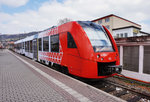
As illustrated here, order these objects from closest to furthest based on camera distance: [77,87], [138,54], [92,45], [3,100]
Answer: [3,100], [77,87], [92,45], [138,54]

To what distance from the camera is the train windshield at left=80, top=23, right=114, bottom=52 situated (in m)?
5.09

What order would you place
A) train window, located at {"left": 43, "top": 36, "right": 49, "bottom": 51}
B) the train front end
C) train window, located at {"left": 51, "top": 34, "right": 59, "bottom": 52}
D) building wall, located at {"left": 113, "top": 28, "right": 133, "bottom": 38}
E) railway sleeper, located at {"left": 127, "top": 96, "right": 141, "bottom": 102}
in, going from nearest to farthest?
railway sleeper, located at {"left": 127, "top": 96, "right": 141, "bottom": 102} → the train front end → train window, located at {"left": 51, "top": 34, "right": 59, "bottom": 52} → train window, located at {"left": 43, "top": 36, "right": 49, "bottom": 51} → building wall, located at {"left": 113, "top": 28, "right": 133, "bottom": 38}

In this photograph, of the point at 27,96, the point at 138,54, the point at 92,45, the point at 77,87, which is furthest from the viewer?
the point at 138,54

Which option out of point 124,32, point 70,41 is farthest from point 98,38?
point 124,32

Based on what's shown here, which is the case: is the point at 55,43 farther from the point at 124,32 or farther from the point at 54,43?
the point at 124,32

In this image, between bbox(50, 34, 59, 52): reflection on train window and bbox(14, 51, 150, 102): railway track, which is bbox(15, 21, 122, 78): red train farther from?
bbox(14, 51, 150, 102): railway track

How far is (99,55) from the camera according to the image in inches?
191

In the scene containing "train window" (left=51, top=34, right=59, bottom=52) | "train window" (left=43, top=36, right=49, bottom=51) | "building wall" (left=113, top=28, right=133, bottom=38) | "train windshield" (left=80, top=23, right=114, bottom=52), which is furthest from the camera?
"building wall" (left=113, top=28, right=133, bottom=38)

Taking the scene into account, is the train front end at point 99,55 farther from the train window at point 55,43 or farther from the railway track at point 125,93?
the train window at point 55,43

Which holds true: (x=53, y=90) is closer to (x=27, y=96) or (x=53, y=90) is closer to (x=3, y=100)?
(x=27, y=96)

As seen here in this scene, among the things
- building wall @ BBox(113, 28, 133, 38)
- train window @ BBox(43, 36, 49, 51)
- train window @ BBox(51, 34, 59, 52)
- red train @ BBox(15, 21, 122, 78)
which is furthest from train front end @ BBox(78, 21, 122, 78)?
building wall @ BBox(113, 28, 133, 38)

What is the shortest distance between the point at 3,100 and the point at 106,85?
4.53 metres

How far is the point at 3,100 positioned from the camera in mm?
3334

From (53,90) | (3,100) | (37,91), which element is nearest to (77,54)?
(53,90)
